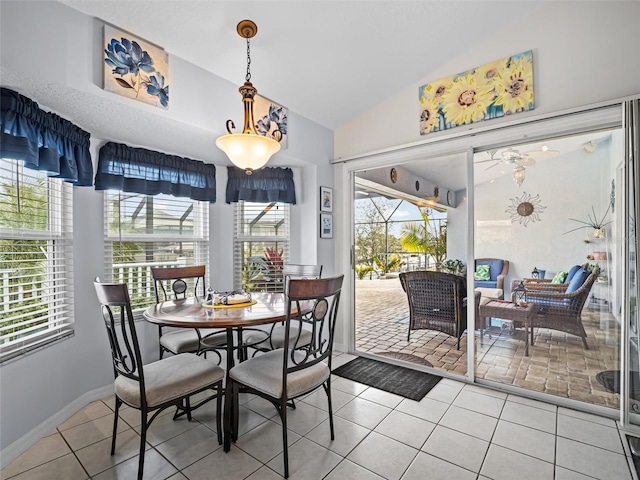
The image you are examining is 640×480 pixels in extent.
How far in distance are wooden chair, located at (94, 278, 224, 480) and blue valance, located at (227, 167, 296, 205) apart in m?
1.93

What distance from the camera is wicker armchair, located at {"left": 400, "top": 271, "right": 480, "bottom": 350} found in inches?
121

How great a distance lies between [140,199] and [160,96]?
1.13 meters

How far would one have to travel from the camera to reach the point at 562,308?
2578mm

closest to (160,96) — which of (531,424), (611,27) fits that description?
(611,27)

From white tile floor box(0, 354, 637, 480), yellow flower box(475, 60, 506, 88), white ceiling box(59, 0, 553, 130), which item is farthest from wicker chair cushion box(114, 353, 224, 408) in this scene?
yellow flower box(475, 60, 506, 88)

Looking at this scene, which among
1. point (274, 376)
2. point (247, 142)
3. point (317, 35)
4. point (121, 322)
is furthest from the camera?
point (317, 35)

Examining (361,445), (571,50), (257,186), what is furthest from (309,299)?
(571,50)

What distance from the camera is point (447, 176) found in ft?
10.3

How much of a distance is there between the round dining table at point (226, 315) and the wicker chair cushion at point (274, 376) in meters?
0.18

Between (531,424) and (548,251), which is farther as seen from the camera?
(548,251)

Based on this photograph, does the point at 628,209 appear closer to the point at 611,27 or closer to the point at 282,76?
the point at 611,27

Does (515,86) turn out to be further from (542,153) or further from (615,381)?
(615,381)

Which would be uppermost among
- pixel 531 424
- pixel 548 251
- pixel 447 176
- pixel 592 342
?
pixel 447 176

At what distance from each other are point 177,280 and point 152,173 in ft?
3.35
